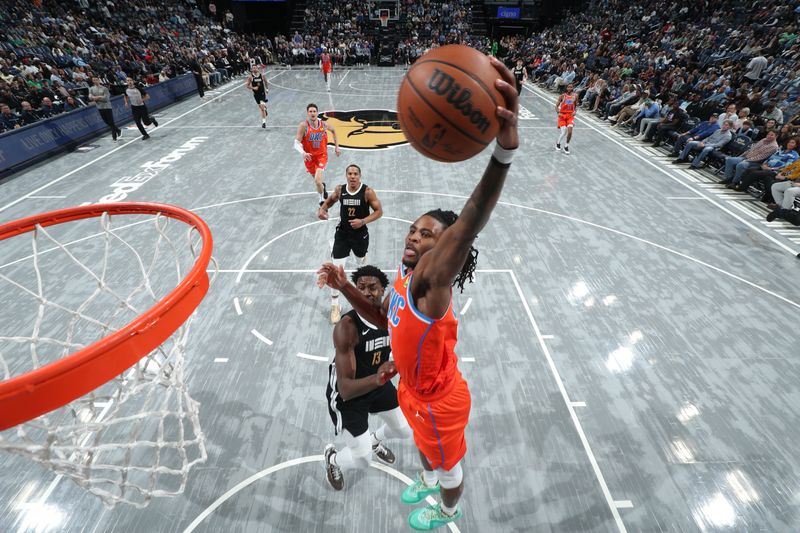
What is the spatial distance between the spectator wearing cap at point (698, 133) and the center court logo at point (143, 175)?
11872 mm

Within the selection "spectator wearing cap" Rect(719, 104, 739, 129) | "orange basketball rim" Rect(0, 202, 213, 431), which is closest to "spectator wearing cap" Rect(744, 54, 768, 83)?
"spectator wearing cap" Rect(719, 104, 739, 129)

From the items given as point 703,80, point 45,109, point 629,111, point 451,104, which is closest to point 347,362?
point 451,104

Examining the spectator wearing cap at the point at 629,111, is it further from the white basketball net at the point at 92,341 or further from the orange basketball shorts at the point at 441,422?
the orange basketball shorts at the point at 441,422

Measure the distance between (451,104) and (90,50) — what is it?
20857mm

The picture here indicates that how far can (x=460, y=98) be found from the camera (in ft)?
5.27

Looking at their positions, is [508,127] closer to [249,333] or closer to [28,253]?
[249,333]

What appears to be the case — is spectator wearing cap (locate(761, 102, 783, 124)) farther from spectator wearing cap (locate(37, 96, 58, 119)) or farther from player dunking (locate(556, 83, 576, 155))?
spectator wearing cap (locate(37, 96, 58, 119))

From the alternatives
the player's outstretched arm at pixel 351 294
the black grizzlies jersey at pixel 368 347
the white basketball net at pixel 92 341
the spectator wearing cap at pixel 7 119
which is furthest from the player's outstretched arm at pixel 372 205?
the spectator wearing cap at pixel 7 119

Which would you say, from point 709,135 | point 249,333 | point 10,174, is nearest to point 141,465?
point 249,333

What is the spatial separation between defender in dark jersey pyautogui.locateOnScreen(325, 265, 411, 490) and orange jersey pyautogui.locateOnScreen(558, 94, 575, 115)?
8.75 meters

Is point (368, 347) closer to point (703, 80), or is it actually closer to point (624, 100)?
point (624, 100)

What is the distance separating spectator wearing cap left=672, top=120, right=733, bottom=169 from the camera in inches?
366

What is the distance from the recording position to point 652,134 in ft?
37.6

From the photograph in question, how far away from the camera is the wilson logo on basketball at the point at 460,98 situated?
5.19 ft
